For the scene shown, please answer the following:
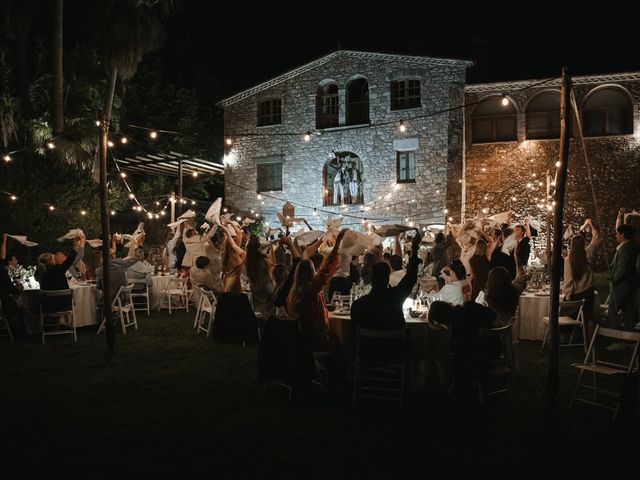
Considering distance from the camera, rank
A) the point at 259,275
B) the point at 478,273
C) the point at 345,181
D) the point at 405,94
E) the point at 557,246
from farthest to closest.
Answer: the point at 345,181
the point at 405,94
the point at 259,275
the point at 478,273
the point at 557,246

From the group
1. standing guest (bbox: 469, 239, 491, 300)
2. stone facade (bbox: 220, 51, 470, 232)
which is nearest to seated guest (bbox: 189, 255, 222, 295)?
standing guest (bbox: 469, 239, 491, 300)

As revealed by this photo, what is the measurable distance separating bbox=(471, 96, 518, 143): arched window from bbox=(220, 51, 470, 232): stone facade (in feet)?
2.37

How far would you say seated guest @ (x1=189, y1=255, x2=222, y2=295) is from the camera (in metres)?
8.79

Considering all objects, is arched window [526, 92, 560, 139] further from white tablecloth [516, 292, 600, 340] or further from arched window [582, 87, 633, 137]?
white tablecloth [516, 292, 600, 340]

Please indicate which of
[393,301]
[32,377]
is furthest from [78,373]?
[393,301]

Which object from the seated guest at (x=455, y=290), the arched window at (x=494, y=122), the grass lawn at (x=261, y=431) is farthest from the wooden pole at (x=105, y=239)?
the arched window at (x=494, y=122)

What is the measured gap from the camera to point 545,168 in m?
18.8

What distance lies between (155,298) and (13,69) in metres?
11.6

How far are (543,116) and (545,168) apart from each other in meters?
1.81

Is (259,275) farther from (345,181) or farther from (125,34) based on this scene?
(345,181)

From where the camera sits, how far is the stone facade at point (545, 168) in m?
18.1

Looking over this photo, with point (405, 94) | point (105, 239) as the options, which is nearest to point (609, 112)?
point (405, 94)

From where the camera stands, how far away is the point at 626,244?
7.00m

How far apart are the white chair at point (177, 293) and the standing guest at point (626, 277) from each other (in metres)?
7.66
